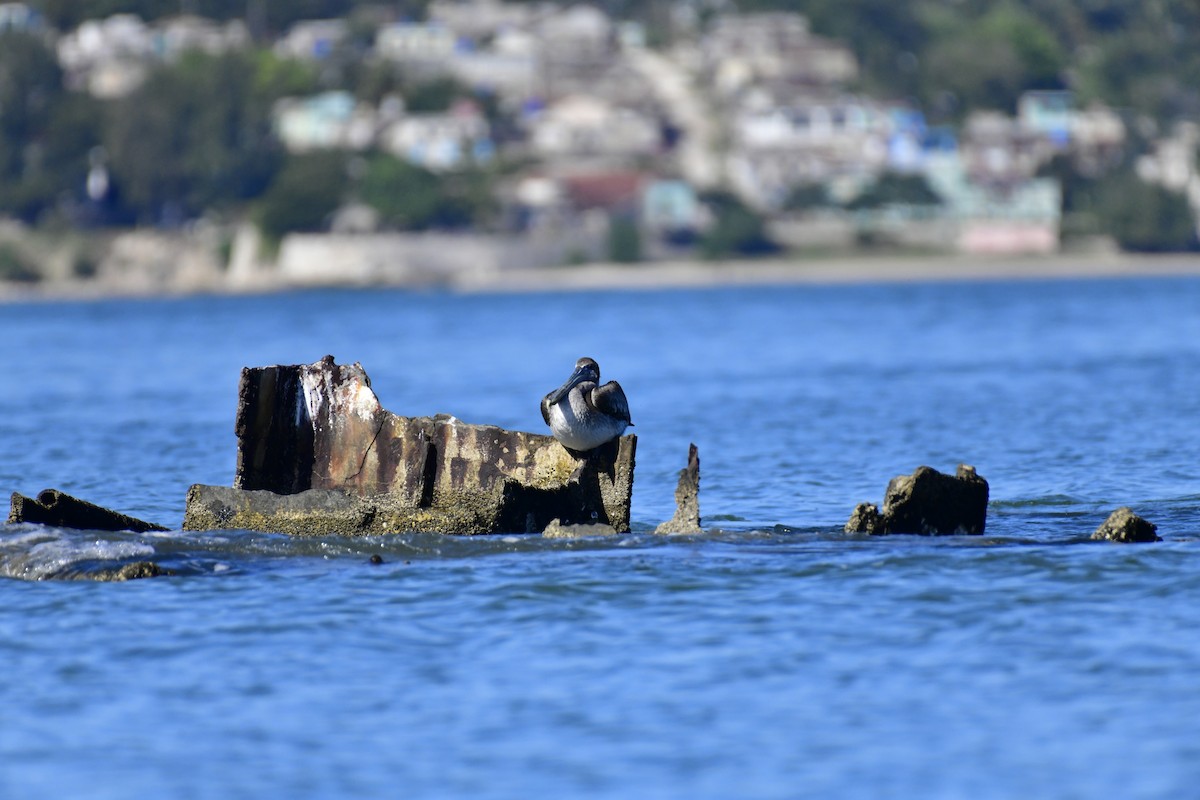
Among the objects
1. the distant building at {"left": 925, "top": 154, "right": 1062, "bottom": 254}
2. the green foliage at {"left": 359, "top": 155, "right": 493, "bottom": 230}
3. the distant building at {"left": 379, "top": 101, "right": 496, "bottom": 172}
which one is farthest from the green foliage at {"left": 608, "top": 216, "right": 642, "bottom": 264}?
the distant building at {"left": 925, "top": 154, "right": 1062, "bottom": 254}

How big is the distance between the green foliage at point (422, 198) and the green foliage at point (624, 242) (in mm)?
10730

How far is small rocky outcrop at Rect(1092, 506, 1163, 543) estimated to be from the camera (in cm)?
1808

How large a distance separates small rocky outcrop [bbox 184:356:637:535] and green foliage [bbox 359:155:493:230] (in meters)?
150

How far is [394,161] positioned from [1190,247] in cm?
6323

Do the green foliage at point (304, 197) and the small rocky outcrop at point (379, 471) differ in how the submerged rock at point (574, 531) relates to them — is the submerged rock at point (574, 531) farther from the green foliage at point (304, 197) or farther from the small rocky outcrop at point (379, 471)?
the green foliage at point (304, 197)

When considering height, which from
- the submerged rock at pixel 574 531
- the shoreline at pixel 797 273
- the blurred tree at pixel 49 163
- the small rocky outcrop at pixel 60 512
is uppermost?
the blurred tree at pixel 49 163

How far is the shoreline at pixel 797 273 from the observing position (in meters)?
162

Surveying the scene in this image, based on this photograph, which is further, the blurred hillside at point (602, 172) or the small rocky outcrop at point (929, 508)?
the blurred hillside at point (602, 172)

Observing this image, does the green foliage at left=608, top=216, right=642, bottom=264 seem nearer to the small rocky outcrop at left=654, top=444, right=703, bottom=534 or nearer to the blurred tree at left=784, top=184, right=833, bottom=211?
the blurred tree at left=784, top=184, right=833, bottom=211

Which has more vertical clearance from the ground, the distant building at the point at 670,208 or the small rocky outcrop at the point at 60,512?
the distant building at the point at 670,208

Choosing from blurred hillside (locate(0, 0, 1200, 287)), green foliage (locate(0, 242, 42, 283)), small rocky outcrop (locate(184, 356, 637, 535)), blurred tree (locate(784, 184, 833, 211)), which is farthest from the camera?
green foliage (locate(0, 242, 42, 283))

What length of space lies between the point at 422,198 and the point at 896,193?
37404 mm

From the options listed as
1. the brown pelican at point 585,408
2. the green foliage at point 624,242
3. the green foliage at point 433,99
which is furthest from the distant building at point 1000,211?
the brown pelican at point 585,408

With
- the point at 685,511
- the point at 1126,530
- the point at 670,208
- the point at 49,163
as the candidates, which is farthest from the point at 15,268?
the point at 1126,530
